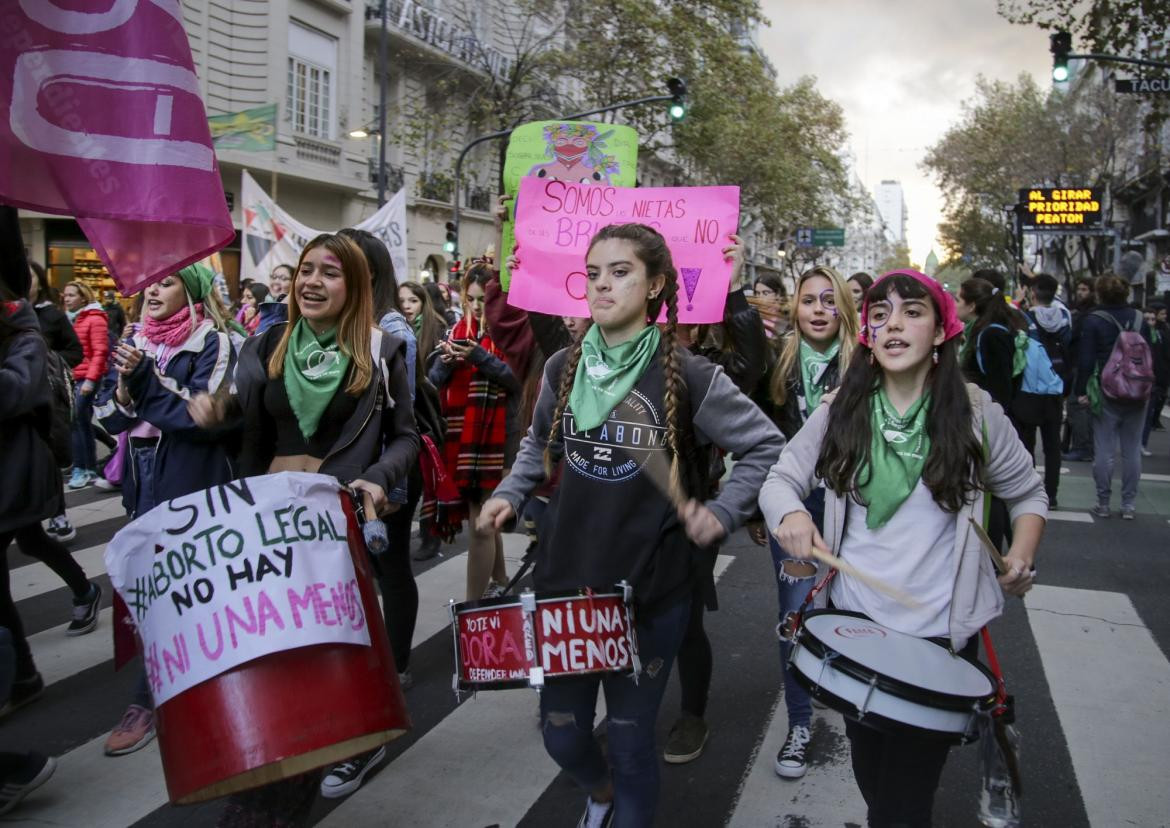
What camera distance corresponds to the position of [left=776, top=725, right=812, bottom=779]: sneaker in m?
3.73

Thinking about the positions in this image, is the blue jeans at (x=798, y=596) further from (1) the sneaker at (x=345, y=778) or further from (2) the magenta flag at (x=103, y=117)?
(2) the magenta flag at (x=103, y=117)

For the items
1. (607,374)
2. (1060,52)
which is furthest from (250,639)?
(1060,52)

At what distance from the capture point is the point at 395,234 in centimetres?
1172

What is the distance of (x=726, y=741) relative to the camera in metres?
4.04

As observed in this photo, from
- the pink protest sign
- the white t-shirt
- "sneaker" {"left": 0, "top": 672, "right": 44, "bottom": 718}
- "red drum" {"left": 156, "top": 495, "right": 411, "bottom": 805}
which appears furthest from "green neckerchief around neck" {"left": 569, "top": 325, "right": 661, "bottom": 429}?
"sneaker" {"left": 0, "top": 672, "right": 44, "bottom": 718}

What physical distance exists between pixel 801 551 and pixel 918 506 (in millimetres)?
352

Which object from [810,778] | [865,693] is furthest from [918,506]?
[810,778]

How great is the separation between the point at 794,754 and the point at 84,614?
376 cm

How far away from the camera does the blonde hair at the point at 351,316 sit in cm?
344

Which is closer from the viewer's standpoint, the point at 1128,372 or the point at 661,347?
the point at 661,347

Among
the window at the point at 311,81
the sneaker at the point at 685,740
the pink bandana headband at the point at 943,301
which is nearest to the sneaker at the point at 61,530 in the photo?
the sneaker at the point at 685,740

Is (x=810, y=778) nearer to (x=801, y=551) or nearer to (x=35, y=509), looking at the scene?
(x=801, y=551)

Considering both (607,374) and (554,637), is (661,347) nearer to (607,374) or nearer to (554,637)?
(607,374)

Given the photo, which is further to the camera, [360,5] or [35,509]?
[360,5]
